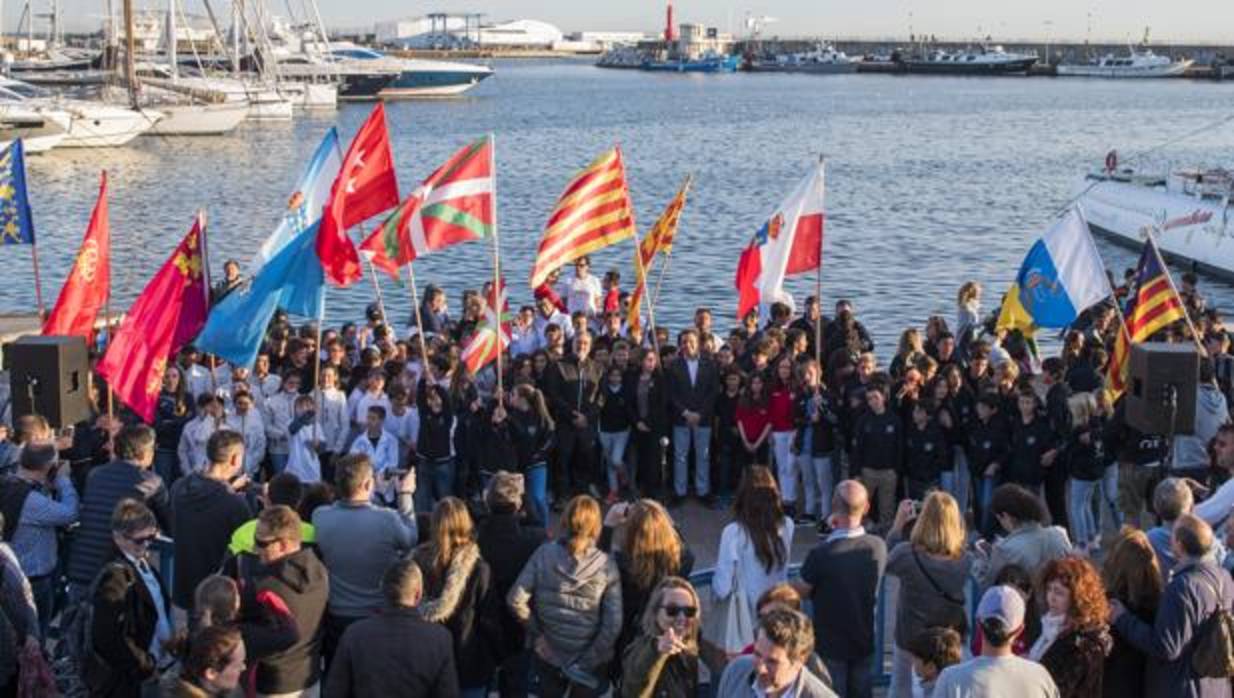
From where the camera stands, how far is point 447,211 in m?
14.5

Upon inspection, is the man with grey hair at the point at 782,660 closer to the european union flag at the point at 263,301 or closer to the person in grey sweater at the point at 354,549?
the person in grey sweater at the point at 354,549

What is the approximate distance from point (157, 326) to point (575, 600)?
19.5 feet

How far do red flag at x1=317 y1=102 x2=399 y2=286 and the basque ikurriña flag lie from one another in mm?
→ 3772

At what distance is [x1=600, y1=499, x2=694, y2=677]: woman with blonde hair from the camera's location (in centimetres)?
859

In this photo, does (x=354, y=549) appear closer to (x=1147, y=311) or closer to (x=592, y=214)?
(x=592, y=214)

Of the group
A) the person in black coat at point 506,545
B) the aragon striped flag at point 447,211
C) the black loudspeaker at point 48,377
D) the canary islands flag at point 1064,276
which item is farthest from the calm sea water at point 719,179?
the person in black coat at point 506,545

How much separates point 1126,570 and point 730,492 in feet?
24.4

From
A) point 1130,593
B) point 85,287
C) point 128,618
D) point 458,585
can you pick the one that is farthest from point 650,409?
point 1130,593

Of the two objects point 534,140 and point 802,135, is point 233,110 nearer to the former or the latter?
point 534,140

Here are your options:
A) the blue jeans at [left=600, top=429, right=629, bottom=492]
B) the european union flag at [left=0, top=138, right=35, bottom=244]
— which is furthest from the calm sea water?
the blue jeans at [left=600, top=429, right=629, bottom=492]

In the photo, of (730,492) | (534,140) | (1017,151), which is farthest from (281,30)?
(730,492)

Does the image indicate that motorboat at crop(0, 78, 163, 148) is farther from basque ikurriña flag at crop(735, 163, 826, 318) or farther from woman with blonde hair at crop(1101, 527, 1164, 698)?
woman with blonde hair at crop(1101, 527, 1164, 698)

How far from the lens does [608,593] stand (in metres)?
8.59

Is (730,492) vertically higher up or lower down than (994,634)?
lower down
